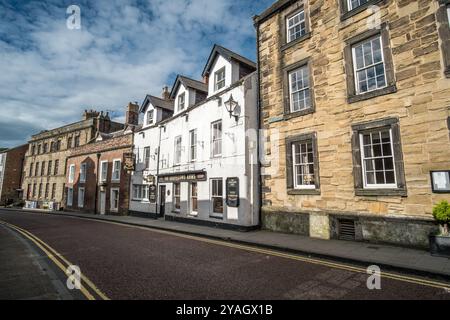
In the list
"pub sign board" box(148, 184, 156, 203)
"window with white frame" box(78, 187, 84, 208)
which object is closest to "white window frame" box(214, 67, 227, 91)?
"pub sign board" box(148, 184, 156, 203)

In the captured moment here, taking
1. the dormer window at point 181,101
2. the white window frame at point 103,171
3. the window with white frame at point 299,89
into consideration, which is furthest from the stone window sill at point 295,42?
the white window frame at point 103,171

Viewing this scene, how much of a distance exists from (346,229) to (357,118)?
434 centimetres

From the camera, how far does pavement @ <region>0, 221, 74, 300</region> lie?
15.1 ft

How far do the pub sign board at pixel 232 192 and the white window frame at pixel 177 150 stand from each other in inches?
232

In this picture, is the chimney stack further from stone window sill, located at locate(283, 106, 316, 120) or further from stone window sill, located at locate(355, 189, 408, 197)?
stone window sill, located at locate(355, 189, 408, 197)

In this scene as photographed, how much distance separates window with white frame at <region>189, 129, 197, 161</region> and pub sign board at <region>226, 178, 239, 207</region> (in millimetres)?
4168

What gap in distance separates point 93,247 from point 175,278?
17.3ft

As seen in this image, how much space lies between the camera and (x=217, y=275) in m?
5.68

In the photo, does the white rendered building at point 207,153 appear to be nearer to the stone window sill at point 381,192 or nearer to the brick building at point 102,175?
the brick building at point 102,175

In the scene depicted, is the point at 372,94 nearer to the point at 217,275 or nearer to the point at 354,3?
the point at 354,3

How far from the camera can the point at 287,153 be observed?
1140cm

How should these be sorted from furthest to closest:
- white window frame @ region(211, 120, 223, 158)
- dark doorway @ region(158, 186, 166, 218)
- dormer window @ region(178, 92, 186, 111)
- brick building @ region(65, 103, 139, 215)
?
brick building @ region(65, 103, 139, 215) < dark doorway @ region(158, 186, 166, 218) < dormer window @ region(178, 92, 186, 111) < white window frame @ region(211, 120, 223, 158)

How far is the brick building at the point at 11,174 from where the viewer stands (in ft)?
144

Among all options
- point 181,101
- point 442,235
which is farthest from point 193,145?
point 442,235
